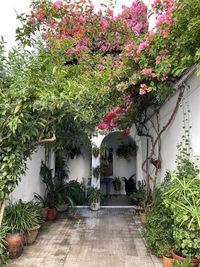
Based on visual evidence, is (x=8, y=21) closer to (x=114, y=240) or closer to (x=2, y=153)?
(x=2, y=153)

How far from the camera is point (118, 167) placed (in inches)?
439

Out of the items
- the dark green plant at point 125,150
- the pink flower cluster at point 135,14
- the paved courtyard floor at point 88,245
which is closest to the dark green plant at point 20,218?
the paved courtyard floor at point 88,245

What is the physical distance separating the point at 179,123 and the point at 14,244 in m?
3.81

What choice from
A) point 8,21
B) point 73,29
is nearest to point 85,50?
point 73,29

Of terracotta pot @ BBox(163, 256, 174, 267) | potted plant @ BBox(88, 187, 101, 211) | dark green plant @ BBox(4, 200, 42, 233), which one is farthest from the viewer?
potted plant @ BBox(88, 187, 101, 211)

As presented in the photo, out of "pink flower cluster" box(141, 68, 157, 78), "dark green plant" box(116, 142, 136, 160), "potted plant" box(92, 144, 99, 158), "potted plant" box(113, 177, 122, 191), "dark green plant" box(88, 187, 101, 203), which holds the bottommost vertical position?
"dark green plant" box(88, 187, 101, 203)

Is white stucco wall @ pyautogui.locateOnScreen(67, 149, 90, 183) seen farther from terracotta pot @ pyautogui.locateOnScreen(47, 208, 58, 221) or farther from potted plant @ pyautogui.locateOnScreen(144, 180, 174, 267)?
potted plant @ pyautogui.locateOnScreen(144, 180, 174, 267)

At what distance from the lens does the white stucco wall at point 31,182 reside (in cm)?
538

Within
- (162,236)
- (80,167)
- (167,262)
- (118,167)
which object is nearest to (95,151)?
(80,167)

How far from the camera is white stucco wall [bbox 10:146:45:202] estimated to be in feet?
17.6

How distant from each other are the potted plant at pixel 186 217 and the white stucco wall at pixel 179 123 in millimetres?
804

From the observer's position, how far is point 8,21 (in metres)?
5.45

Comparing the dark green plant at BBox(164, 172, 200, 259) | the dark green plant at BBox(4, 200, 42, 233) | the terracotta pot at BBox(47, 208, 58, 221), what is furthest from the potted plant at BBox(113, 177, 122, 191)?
the dark green plant at BBox(164, 172, 200, 259)

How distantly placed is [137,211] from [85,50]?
4.91 metres
